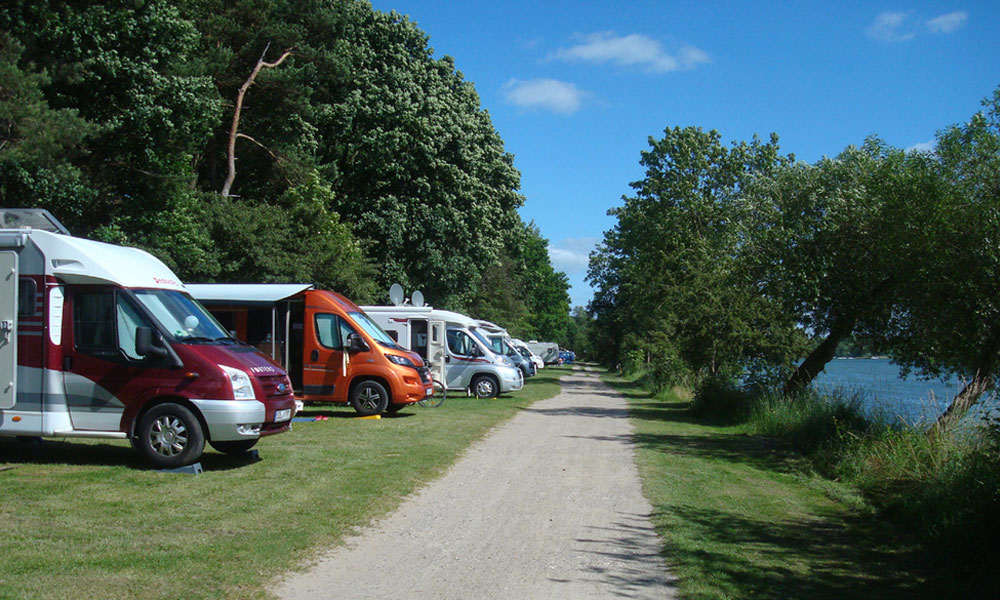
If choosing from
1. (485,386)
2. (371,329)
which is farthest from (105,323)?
(485,386)

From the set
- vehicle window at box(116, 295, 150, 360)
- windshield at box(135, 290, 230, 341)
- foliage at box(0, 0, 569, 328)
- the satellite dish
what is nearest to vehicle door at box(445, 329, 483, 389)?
the satellite dish

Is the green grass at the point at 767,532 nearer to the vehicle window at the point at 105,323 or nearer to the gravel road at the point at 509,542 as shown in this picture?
the gravel road at the point at 509,542

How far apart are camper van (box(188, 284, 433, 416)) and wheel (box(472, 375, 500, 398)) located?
7.81 meters

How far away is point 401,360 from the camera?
57.6ft

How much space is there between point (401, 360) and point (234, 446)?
273 inches

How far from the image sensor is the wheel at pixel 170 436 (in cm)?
970

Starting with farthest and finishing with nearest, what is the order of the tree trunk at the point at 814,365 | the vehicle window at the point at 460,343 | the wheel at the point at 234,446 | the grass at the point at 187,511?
the vehicle window at the point at 460,343, the tree trunk at the point at 814,365, the wheel at the point at 234,446, the grass at the point at 187,511

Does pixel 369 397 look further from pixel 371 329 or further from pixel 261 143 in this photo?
pixel 261 143

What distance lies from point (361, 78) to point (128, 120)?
45.8 feet

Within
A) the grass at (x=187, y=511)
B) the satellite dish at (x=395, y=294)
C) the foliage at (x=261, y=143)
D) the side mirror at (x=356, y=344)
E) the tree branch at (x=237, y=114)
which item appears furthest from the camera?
the tree branch at (x=237, y=114)

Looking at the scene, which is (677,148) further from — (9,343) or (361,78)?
(9,343)

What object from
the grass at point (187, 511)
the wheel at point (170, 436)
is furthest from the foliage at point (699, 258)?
the wheel at point (170, 436)

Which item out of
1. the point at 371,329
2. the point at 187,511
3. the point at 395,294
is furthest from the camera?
the point at 395,294

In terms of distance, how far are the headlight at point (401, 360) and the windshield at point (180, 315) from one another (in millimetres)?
6481
